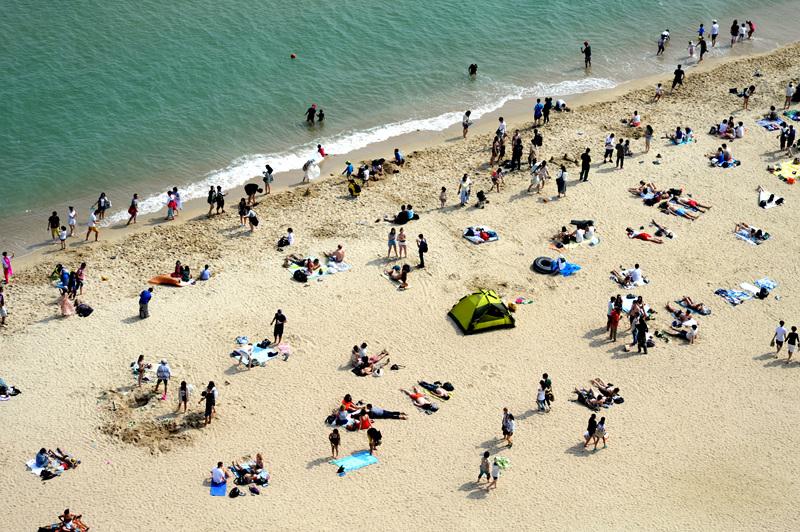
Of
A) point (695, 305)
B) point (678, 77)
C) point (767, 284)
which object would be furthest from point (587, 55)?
point (695, 305)

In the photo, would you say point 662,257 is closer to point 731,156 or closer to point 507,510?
point 731,156

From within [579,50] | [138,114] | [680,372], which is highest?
[579,50]

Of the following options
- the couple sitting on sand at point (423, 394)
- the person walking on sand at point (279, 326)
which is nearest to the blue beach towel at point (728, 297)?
the couple sitting on sand at point (423, 394)

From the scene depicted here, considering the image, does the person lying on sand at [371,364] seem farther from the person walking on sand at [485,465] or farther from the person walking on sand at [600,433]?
the person walking on sand at [600,433]

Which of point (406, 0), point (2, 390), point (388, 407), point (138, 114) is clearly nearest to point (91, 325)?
point (2, 390)

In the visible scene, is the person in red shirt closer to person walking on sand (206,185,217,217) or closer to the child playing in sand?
person walking on sand (206,185,217,217)

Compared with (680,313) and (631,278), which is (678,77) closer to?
(631,278)
